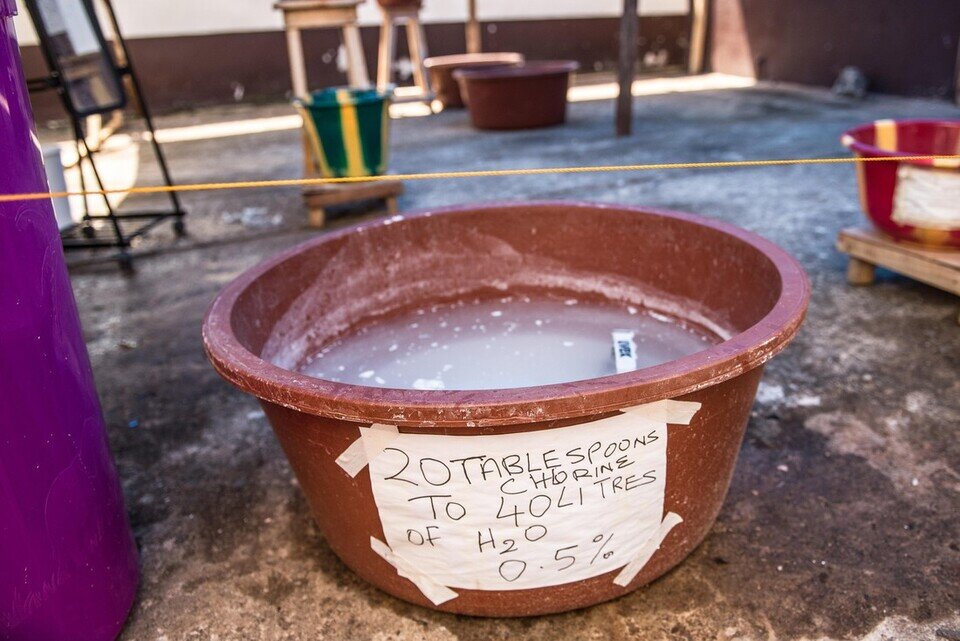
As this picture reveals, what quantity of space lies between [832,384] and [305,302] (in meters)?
1.67

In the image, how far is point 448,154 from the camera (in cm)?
583

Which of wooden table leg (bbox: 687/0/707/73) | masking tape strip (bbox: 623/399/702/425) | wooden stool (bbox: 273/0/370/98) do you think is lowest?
wooden table leg (bbox: 687/0/707/73)

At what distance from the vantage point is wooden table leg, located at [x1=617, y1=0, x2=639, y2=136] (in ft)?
18.3

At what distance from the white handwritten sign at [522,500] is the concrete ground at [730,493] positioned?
6.0 inches

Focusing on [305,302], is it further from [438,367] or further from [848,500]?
[848,500]

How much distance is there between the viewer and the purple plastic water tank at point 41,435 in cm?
114

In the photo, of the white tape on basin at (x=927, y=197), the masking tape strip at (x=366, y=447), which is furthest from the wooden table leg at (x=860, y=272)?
the masking tape strip at (x=366, y=447)

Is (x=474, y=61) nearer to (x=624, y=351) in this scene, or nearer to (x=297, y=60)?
(x=297, y=60)

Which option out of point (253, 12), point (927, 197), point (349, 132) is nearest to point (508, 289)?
point (927, 197)

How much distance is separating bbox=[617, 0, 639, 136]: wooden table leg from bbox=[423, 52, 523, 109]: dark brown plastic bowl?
6.73 feet

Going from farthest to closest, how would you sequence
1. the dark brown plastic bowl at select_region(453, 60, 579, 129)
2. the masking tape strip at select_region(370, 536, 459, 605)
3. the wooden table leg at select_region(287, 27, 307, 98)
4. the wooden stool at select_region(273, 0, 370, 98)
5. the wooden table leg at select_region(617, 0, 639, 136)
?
1. the dark brown plastic bowl at select_region(453, 60, 579, 129)
2. the wooden table leg at select_region(617, 0, 639, 136)
3. the wooden table leg at select_region(287, 27, 307, 98)
4. the wooden stool at select_region(273, 0, 370, 98)
5. the masking tape strip at select_region(370, 536, 459, 605)

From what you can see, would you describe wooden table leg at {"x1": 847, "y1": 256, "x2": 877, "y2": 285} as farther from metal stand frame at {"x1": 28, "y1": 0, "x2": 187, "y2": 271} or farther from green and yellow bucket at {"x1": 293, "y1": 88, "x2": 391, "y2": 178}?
metal stand frame at {"x1": 28, "y1": 0, "x2": 187, "y2": 271}

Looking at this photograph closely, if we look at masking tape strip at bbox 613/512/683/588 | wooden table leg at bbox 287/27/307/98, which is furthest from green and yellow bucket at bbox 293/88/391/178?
masking tape strip at bbox 613/512/683/588

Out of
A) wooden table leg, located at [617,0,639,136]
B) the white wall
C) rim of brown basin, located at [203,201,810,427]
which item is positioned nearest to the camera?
rim of brown basin, located at [203,201,810,427]
